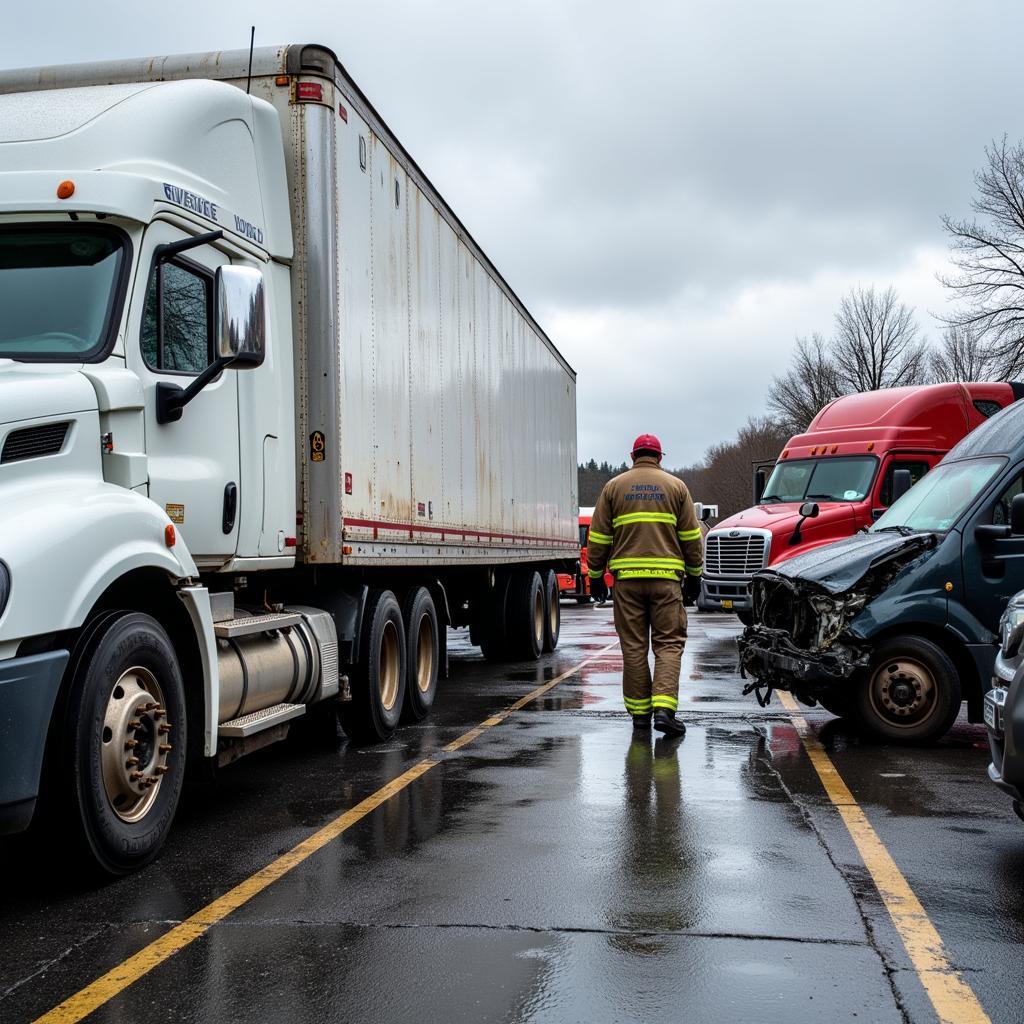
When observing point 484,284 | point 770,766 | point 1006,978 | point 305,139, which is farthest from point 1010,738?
point 484,284

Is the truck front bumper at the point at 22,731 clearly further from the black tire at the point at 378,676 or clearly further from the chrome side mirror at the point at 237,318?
the black tire at the point at 378,676

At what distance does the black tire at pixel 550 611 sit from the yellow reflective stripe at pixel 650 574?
760 cm

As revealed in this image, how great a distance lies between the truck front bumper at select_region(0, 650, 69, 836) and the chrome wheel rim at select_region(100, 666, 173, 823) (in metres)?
0.48

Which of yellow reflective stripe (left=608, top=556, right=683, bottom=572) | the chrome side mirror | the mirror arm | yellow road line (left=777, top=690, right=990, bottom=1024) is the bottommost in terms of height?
yellow road line (left=777, top=690, right=990, bottom=1024)

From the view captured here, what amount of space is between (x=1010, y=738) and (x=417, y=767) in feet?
12.7

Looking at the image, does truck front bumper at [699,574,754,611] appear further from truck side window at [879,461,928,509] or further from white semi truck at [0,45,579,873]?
white semi truck at [0,45,579,873]

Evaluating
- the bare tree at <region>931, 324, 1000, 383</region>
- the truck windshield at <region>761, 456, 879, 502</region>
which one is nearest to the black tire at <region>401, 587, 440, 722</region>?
the truck windshield at <region>761, 456, 879, 502</region>

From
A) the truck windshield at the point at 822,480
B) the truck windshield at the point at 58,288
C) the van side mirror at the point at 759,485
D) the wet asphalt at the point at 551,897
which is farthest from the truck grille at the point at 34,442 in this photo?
the van side mirror at the point at 759,485

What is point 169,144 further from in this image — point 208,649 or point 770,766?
point 770,766

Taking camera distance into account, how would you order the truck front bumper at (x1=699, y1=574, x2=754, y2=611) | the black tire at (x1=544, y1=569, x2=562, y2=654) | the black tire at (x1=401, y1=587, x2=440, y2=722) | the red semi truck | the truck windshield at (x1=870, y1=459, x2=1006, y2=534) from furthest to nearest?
the truck front bumper at (x1=699, y1=574, x2=754, y2=611)
the black tire at (x1=544, y1=569, x2=562, y2=654)
the red semi truck
the black tire at (x1=401, y1=587, x2=440, y2=722)
the truck windshield at (x1=870, y1=459, x2=1006, y2=534)

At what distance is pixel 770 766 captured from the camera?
7691mm

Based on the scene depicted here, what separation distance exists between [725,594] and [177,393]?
12.9m

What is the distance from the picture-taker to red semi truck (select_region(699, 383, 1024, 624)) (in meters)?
16.6

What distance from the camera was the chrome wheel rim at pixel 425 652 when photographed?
33.3ft
